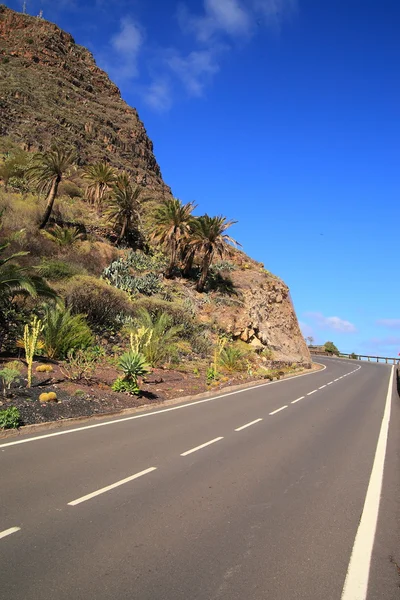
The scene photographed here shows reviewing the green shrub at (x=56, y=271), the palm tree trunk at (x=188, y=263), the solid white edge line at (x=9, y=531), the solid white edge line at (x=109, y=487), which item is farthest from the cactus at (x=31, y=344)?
the palm tree trunk at (x=188, y=263)

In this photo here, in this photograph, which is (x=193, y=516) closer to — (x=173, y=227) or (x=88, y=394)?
(x=88, y=394)

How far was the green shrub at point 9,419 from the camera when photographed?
7.95m

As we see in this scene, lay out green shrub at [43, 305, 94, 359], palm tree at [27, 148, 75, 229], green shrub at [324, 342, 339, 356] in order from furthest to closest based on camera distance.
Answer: green shrub at [324, 342, 339, 356], palm tree at [27, 148, 75, 229], green shrub at [43, 305, 94, 359]

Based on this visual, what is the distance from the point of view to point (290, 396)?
56.4ft

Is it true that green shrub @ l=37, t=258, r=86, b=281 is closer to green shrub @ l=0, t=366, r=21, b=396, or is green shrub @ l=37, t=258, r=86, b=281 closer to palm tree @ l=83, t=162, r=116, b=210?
green shrub @ l=0, t=366, r=21, b=396

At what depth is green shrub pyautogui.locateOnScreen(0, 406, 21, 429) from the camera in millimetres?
7950

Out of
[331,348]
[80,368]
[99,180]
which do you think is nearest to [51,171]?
[99,180]

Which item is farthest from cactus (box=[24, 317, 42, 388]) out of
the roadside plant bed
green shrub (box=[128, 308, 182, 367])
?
green shrub (box=[128, 308, 182, 367])

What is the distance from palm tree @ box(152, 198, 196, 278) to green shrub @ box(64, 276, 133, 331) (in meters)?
9.78

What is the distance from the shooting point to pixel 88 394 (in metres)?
11.5

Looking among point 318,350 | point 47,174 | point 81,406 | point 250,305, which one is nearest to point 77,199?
point 47,174

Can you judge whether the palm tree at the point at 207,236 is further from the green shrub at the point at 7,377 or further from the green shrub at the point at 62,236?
the green shrub at the point at 7,377

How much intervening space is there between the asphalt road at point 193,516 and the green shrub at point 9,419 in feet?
1.17

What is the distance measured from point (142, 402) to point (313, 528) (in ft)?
27.3
